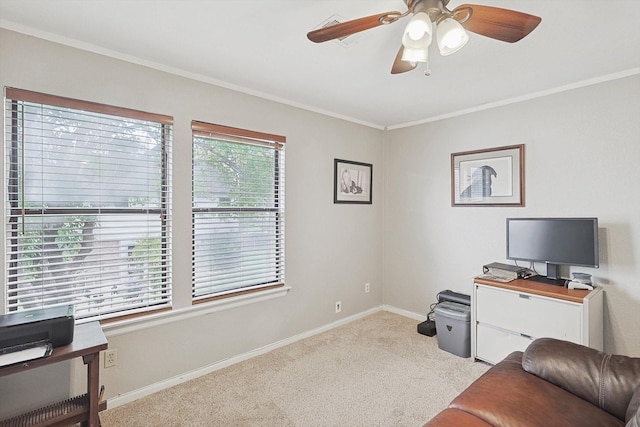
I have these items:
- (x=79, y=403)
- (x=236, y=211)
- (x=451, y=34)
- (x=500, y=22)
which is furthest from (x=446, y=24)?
(x=79, y=403)

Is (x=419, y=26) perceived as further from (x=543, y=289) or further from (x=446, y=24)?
(x=543, y=289)

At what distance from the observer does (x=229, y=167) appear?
8.80 ft

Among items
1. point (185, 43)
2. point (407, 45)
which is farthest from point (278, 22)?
point (407, 45)

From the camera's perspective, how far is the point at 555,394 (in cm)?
141

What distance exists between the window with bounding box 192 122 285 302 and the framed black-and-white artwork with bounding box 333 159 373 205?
73cm

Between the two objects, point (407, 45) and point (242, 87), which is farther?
point (242, 87)

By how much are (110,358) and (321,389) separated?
4.73 ft

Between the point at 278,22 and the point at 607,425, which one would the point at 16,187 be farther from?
the point at 607,425

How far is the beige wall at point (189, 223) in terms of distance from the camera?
1.99 metres

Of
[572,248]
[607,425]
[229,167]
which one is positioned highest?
[229,167]

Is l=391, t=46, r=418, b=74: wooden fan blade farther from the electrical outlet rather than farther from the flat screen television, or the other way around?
the electrical outlet

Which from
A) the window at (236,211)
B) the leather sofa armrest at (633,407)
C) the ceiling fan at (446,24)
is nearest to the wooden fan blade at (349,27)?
the ceiling fan at (446,24)

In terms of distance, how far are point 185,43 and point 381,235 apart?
2947 mm

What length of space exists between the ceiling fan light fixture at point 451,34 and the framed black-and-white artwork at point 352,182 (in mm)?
2132
